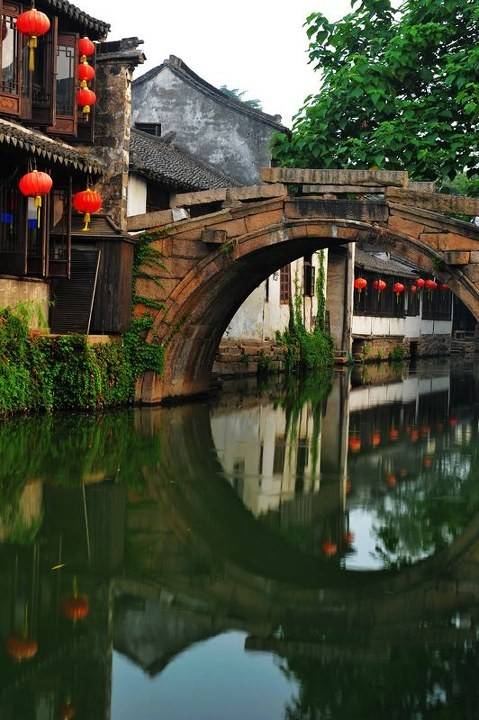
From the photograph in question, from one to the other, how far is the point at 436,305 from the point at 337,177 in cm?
3289

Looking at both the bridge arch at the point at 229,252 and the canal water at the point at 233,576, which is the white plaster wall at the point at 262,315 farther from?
the canal water at the point at 233,576

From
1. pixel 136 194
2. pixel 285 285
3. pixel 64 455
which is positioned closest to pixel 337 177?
pixel 136 194

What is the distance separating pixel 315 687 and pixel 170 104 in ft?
89.5

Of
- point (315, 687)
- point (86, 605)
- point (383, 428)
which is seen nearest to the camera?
point (315, 687)

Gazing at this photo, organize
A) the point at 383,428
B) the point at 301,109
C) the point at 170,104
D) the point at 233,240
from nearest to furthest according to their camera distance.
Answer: the point at 383,428 < the point at 233,240 < the point at 301,109 < the point at 170,104

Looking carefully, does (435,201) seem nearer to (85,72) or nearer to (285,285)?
(85,72)

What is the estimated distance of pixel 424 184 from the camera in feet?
54.6

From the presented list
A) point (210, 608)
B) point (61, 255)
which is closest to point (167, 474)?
point (210, 608)

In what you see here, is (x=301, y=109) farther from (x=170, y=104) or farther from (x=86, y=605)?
(x=86, y=605)

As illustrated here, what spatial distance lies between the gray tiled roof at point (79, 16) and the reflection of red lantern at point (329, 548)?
11976mm

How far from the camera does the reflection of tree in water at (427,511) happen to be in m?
8.10

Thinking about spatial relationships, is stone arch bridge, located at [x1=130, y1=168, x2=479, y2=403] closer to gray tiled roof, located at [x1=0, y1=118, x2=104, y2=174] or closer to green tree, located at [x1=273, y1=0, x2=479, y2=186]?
gray tiled roof, located at [x1=0, y1=118, x2=104, y2=174]

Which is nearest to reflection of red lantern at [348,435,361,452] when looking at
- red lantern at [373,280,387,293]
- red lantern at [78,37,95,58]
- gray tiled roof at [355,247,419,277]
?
red lantern at [78,37,95,58]

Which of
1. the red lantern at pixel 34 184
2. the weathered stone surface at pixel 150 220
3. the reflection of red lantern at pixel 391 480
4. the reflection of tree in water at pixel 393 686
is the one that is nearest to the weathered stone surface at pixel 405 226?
the weathered stone surface at pixel 150 220
